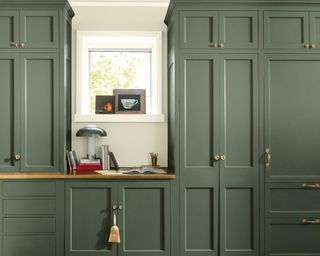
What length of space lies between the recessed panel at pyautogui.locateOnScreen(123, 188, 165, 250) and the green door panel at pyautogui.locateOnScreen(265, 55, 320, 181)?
1045 mm

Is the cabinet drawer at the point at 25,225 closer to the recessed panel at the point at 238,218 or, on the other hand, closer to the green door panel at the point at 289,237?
the recessed panel at the point at 238,218

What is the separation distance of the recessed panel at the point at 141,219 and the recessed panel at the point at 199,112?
430mm

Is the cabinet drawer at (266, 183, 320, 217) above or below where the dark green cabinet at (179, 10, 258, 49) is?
below

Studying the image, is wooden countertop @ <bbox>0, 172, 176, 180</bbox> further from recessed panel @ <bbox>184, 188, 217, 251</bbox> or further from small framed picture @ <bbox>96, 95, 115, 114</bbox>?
small framed picture @ <bbox>96, 95, 115, 114</bbox>

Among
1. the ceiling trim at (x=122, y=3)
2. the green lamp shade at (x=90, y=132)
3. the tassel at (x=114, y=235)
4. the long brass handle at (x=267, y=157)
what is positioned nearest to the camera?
the tassel at (x=114, y=235)

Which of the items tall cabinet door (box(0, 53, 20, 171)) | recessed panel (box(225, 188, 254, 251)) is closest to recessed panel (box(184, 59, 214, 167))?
recessed panel (box(225, 188, 254, 251))

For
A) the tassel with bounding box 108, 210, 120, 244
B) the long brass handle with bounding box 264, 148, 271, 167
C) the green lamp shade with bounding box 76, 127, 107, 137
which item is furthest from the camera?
the green lamp shade with bounding box 76, 127, 107, 137

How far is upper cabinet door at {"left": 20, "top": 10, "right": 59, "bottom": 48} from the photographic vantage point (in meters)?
3.54

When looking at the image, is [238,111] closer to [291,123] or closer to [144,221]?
[291,123]

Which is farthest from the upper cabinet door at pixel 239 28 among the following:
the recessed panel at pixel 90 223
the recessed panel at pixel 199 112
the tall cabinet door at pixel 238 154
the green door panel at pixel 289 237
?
the recessed panel at pixel 90 223

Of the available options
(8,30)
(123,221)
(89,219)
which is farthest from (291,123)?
(8,30)

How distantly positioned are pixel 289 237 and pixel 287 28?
70.7 inches

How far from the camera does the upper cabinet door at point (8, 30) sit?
11.6 ft

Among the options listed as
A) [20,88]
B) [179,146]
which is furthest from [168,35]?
[20,88]
